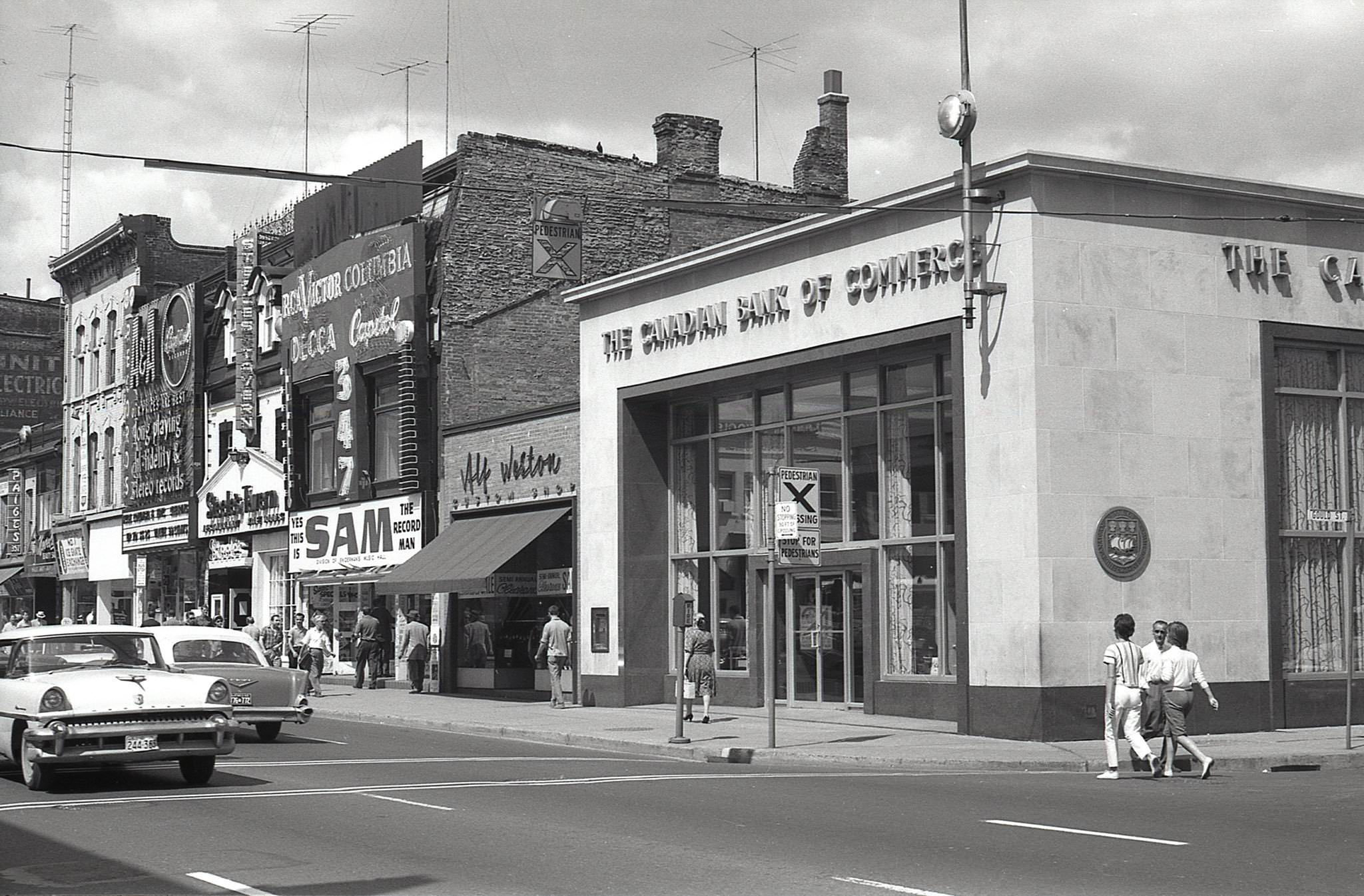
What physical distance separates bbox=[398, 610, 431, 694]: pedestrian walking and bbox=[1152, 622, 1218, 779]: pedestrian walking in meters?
18.3

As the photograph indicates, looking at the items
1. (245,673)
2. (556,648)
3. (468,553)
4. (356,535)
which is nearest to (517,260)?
(356,535)

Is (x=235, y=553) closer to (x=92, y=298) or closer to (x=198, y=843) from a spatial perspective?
(x=92, y=298)

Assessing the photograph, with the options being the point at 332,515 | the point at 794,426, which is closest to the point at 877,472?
the point at 794,426

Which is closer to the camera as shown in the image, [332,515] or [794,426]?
[794,426]

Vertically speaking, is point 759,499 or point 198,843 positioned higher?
point 759,499

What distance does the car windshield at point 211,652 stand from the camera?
21.2m

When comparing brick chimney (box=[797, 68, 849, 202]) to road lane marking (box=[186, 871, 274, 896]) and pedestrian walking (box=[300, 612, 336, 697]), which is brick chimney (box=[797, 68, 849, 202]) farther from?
road lane marking (box=[186, 871, 274, 896])

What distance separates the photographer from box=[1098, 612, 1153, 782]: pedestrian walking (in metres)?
16.7

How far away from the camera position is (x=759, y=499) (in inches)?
1038

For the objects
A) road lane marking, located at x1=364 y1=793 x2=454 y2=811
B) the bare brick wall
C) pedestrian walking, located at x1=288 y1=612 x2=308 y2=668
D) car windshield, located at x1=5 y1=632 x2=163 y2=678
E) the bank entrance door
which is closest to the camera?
road lane marking, located at x1=364 y1=793 x2=454 y2=811

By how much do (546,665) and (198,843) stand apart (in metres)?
19.6

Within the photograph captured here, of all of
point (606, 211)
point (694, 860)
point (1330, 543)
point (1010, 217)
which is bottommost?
point (694, 860)

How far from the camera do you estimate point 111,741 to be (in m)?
14.2

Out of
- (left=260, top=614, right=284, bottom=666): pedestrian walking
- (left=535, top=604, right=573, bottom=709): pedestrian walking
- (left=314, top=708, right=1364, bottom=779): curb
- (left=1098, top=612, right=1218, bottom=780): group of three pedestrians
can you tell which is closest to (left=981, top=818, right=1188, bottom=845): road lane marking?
(left=1098, top=612, right=1218, bottom=780): group of three pedestrians
